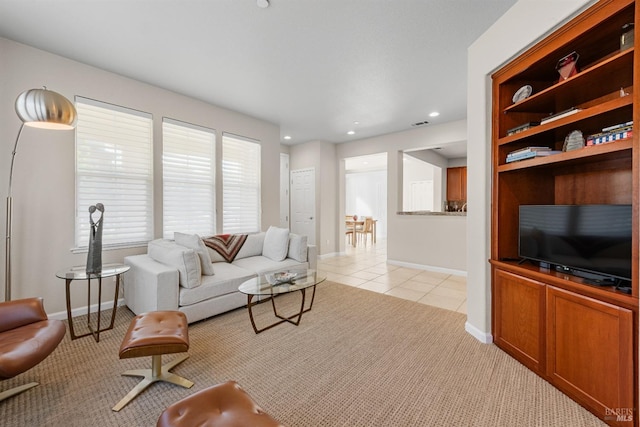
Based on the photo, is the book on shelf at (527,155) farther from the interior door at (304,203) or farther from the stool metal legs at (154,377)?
the interior door at (304,203)

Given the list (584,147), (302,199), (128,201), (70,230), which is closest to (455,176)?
(302,199)

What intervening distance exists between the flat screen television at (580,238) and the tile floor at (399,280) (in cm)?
137

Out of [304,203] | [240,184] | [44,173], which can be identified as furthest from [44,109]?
[304,203]

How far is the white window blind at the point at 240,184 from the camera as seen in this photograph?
433 centimetres

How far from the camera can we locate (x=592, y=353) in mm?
1534

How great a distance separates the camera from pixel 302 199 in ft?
21.5

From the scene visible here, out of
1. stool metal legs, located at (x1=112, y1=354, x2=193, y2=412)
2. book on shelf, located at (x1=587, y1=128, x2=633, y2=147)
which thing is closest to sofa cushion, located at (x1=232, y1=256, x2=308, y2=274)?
stool metal legs, located at (x1=112, y1=354, x2=193, y2=412)

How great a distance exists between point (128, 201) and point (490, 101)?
Result: 411 cm

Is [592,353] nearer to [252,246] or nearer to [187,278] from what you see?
[187,278]

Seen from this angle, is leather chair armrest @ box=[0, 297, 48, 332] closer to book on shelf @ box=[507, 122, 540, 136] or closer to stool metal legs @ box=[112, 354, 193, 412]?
stool metal legs @ box=[112, 354, 193, 412]

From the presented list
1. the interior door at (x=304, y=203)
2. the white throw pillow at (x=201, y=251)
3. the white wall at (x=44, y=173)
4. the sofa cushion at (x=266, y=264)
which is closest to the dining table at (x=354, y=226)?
the interior door at (x=304, y=203)

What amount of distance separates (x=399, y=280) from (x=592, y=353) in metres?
2.87

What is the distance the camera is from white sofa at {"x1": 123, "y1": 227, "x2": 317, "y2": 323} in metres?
2.52

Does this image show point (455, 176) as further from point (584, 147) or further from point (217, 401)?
point (217, 401)
